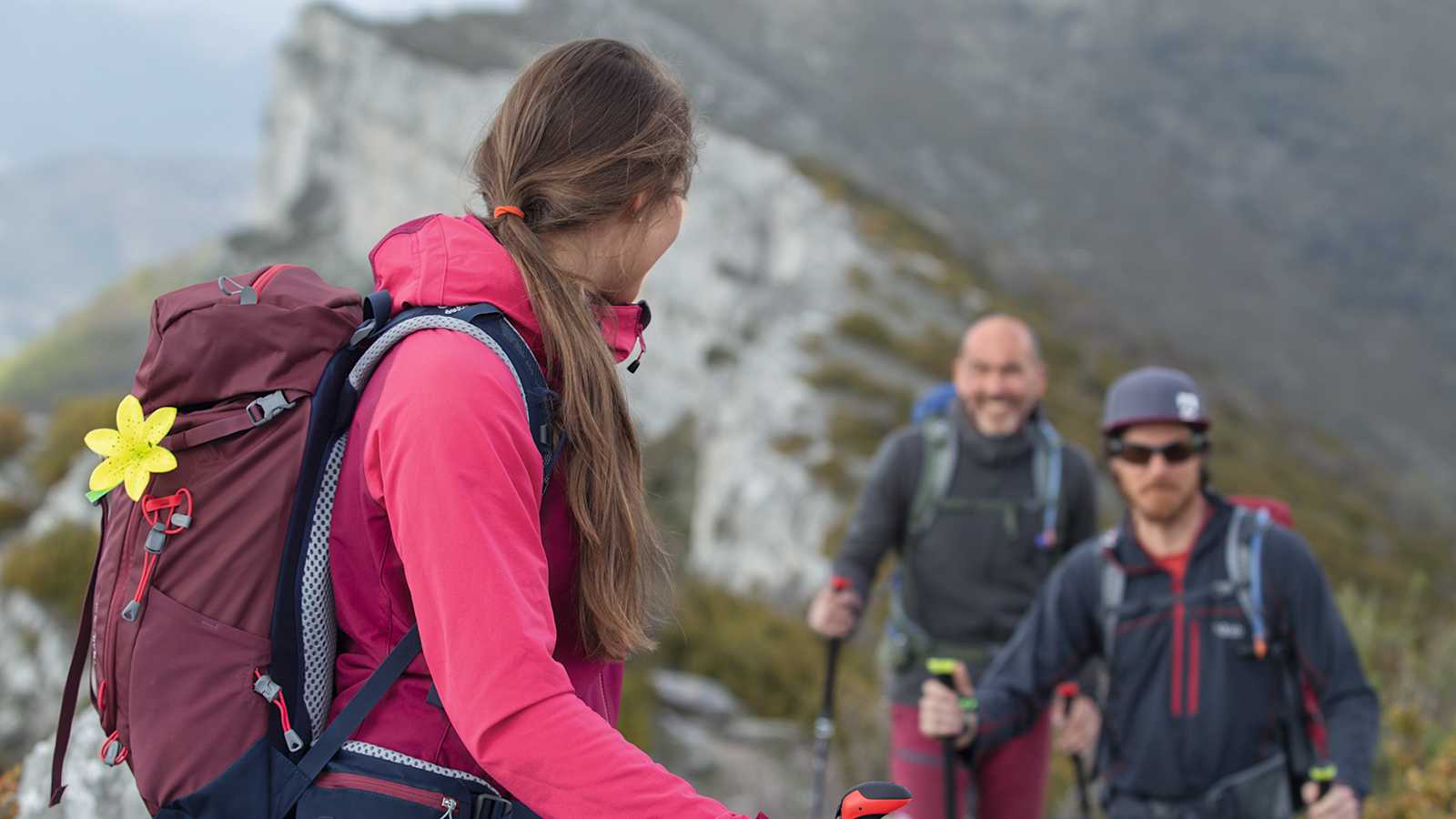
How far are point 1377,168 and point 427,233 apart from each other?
70565 mm

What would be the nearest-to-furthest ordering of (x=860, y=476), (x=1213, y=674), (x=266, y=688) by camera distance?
(x=266, y=688) < (x=1213, y=674) < (x=860, y=476)

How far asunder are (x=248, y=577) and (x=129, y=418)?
26 centimetres

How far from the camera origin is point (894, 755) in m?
4.44

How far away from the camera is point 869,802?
1427mm

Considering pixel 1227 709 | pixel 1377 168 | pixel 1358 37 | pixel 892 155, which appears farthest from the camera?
pixel 1358 37

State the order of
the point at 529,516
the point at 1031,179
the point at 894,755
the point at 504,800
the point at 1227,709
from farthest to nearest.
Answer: the point at 1031,179 < the point at 894,755 < the point at 1227,709 < the point at 504,800 < the point at 529,516

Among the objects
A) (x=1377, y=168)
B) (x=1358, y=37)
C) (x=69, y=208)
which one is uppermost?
(x=1358, y=37)

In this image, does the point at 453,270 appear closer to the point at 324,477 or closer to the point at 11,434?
the point at 324,477

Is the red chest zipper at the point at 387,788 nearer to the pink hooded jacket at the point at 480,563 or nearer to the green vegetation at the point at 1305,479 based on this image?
the pink hooded jacket at the point at 480,563

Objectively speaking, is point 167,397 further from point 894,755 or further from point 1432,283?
point 1432,283

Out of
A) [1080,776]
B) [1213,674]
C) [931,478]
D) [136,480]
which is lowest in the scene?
[1080,776]

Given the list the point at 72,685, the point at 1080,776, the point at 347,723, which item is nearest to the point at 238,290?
the point at 347,723

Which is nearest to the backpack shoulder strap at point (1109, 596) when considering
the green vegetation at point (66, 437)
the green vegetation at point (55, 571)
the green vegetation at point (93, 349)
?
the green vegetation at point (55, 571)

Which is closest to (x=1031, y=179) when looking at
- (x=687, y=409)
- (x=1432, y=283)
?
(x=1432, y=283)
